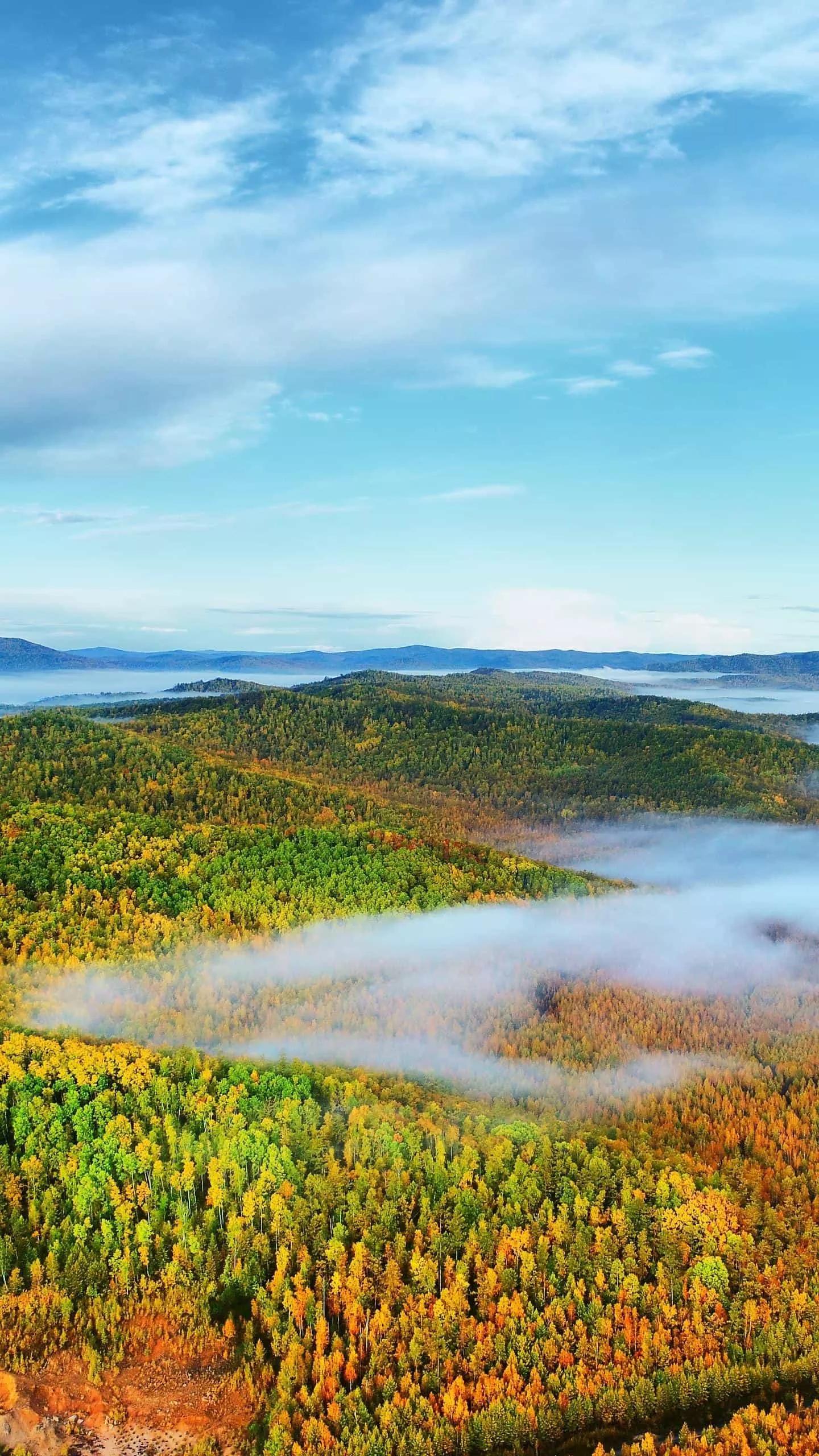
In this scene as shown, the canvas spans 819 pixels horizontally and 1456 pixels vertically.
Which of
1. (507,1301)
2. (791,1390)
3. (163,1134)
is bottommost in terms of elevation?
(791,1390)

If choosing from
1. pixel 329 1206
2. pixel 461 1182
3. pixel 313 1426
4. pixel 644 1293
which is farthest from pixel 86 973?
pixel 644 1293

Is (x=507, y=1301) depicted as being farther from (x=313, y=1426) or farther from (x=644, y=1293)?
(x=313, y=1426)

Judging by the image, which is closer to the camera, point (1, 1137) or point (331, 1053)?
point (1, 1137)

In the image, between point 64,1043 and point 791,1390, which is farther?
point 64,1043

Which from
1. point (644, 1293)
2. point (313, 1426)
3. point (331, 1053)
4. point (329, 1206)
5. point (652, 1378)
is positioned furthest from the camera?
point (331, 1053)

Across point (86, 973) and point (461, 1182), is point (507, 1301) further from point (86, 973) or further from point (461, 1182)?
point (86, 973)

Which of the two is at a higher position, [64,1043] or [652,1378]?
[64,1043]

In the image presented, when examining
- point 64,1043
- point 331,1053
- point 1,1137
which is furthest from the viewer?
point 331,1053

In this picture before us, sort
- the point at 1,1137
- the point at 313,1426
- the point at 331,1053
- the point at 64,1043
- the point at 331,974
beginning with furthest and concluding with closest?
the point at 331,974 → the point at 331,1053 → the point at 64,1043 → the point at 1,1137 → the point at 313,1426

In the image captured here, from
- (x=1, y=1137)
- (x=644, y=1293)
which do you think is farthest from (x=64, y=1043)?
(x=644, y=1293)
